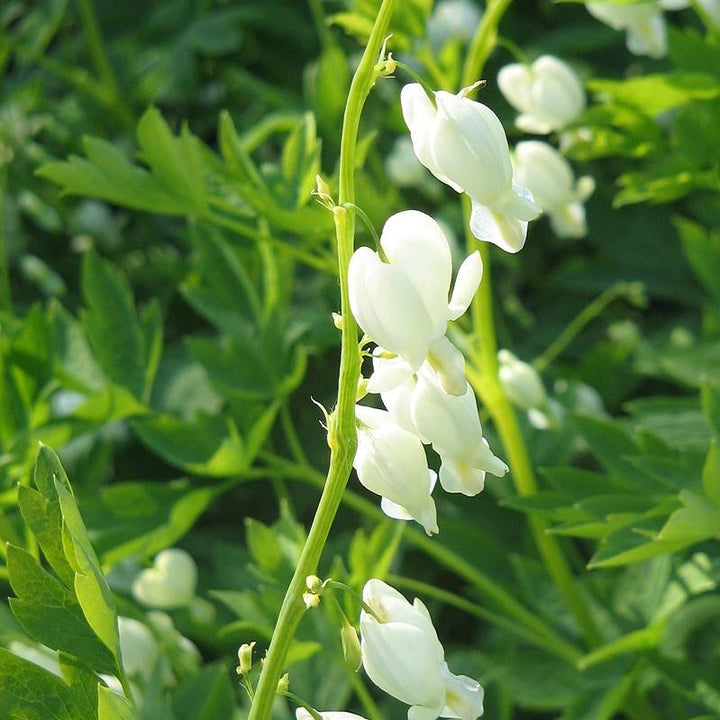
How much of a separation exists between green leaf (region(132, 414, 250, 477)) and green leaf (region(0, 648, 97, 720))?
0.49 m

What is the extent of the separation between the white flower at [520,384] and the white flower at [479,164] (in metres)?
0.59

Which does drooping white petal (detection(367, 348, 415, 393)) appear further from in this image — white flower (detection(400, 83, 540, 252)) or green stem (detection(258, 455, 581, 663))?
green stem (detection(258, 455, 581, 663))

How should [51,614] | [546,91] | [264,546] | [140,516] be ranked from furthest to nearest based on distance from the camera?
[546,91]
[140,516]
[264,546]
[51,614]

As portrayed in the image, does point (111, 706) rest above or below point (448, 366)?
below

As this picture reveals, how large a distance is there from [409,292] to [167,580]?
2.42 ft

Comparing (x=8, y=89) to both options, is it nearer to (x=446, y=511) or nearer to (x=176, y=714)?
(x=446, y=511)

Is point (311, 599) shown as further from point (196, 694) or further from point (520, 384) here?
point (520, 384)

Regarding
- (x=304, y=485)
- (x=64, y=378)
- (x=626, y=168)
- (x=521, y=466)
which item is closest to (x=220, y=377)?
(x=64, y=378)

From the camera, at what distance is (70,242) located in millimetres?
2211

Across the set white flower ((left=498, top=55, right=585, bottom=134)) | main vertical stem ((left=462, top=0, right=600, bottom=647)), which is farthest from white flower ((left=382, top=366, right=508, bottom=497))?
white flower ((left=498, top=55, right=585, bottom=134))

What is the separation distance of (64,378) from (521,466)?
1.69ft

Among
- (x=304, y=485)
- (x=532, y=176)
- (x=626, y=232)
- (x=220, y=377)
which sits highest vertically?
(x=532, y=176)

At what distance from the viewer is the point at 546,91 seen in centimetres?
144

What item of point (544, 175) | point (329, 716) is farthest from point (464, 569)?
point (329, 716)
